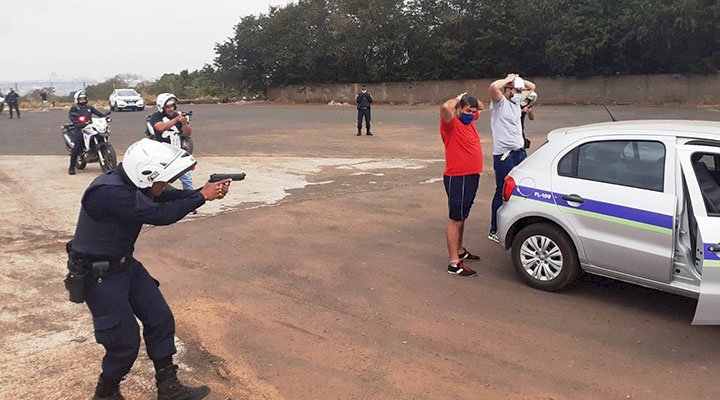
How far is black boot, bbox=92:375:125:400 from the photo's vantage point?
3.39 metres

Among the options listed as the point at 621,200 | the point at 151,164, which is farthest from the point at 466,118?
the point at 151,164

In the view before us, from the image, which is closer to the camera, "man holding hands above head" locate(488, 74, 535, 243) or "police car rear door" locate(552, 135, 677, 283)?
"police car rear door" locate(552, 135, 677, 283)

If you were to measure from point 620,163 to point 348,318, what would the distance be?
2524mm

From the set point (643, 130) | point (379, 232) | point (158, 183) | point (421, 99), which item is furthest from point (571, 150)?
point (421, 99)

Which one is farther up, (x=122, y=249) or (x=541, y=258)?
(x=122, y=249)

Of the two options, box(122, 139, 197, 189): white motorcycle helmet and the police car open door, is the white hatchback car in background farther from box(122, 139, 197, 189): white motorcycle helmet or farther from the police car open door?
the police car open door

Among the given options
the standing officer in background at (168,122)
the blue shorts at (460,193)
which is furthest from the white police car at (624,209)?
the standing officer in background at (168,122)

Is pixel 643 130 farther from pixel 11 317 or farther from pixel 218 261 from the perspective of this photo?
pixel 11 317

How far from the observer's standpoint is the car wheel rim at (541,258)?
5.17 metres

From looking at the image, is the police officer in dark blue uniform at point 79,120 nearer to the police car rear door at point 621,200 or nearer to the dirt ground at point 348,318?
the dirt ground at point 348,318

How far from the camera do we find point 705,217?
14.0 ft

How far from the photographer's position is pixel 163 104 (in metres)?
8.67

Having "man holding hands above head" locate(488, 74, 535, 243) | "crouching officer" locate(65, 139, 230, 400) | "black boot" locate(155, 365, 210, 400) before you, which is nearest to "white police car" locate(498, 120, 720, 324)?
"man holding hands above head" locate(488, 74, 535, 243)

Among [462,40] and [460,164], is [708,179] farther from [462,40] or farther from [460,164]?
[462,40]
